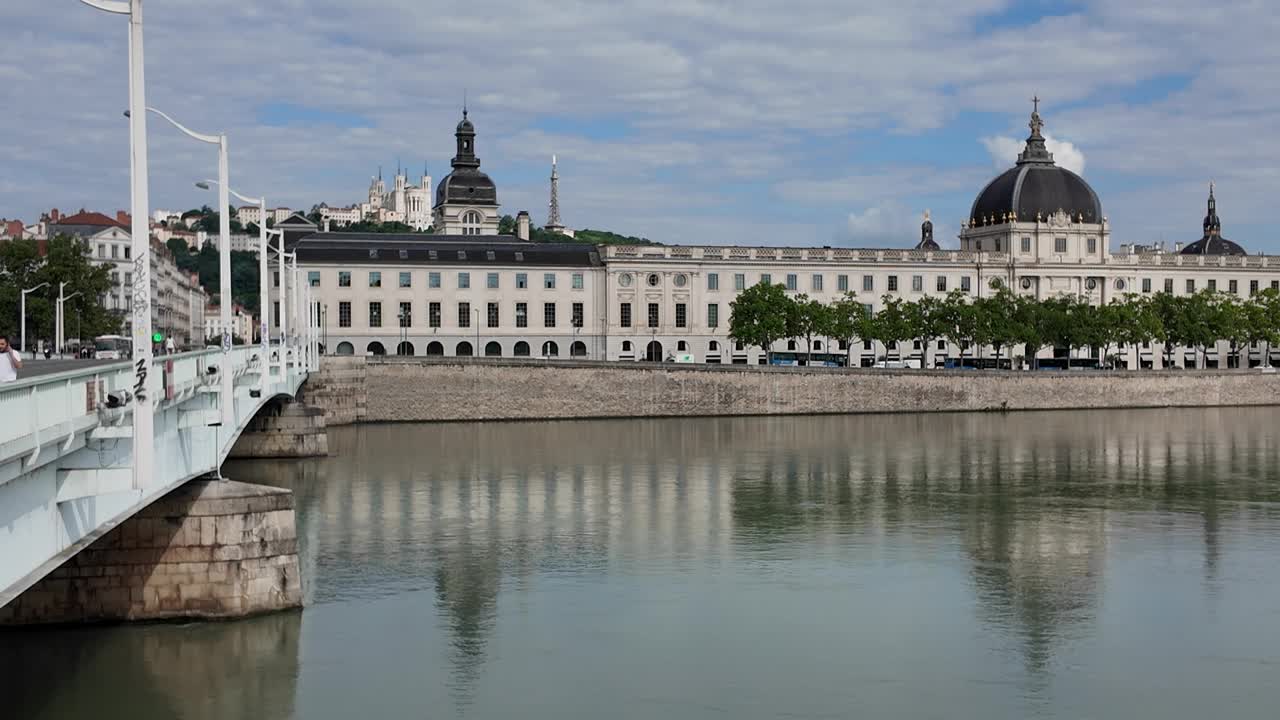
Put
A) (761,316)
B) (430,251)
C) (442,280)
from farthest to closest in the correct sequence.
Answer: (430,251) → (442,280) → (761,316)

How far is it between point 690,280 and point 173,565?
3566 inches

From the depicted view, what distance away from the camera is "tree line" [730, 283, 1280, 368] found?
102562mm

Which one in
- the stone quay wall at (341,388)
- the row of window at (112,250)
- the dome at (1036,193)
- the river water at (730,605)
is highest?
the dome at (1036,193)

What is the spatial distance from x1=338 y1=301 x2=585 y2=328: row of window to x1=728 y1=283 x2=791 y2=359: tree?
14.4 metres

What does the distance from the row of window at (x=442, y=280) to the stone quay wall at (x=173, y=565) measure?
82.8m

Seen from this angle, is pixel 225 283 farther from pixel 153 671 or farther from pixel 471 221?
pixel 471 221

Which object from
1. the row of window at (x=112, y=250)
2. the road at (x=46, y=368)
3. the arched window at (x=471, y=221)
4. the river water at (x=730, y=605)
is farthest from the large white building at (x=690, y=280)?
the road at (x=46, y=368)

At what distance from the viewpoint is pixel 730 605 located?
2930cm

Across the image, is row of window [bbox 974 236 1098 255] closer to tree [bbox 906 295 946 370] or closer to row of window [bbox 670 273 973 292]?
row of window [bbox 670 273 973 292]

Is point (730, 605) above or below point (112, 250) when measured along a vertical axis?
below

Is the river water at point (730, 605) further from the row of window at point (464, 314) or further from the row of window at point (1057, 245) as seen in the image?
the row of window at point (1057, 245)

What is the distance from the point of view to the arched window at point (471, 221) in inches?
6137

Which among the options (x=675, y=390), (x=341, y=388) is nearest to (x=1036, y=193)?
(x=675, y=390)

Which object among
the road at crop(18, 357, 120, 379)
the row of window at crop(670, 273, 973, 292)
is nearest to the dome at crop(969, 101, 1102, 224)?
the row of window at crop(670, 273, 973, 292)
